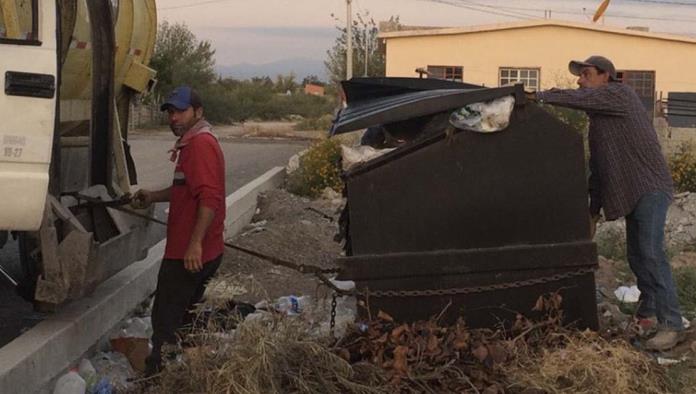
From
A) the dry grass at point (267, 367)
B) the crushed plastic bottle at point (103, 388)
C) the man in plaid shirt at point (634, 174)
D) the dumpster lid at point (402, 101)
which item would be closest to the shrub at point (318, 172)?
the dumpster lid at point (402, 101)

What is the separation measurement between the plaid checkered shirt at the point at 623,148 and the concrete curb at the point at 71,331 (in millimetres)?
3206

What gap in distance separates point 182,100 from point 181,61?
4989 cm

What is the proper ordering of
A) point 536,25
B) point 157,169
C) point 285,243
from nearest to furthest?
1. point 285,243
2. point 157,169
3. point 536,25

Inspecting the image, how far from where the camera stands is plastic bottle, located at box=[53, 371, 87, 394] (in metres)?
5.37

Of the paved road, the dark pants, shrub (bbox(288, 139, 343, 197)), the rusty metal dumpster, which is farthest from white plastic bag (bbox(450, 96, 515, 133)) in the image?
shrub (bbox(288, 139, 343, 197))

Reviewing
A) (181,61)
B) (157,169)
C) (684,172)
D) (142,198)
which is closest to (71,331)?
(142,198)

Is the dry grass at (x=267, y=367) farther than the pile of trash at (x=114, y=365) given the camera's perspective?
No

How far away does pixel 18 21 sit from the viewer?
5453 mm

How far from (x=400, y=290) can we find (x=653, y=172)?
5.97 feet

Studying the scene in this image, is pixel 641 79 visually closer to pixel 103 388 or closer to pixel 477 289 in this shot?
pixel 477 289

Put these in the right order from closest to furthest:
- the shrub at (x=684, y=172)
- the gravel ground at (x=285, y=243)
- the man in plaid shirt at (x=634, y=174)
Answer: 1. the man in plaid shirt at (x=634, y=174)
2. the gravel ground at (x=285, y=243)
3. the shrub at (x=684, y=172)

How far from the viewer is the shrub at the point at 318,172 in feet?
48.3

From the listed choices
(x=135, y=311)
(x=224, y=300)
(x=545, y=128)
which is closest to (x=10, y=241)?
(x=135, y=311)

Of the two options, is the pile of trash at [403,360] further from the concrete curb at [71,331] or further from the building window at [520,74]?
the building window at [520,74]
